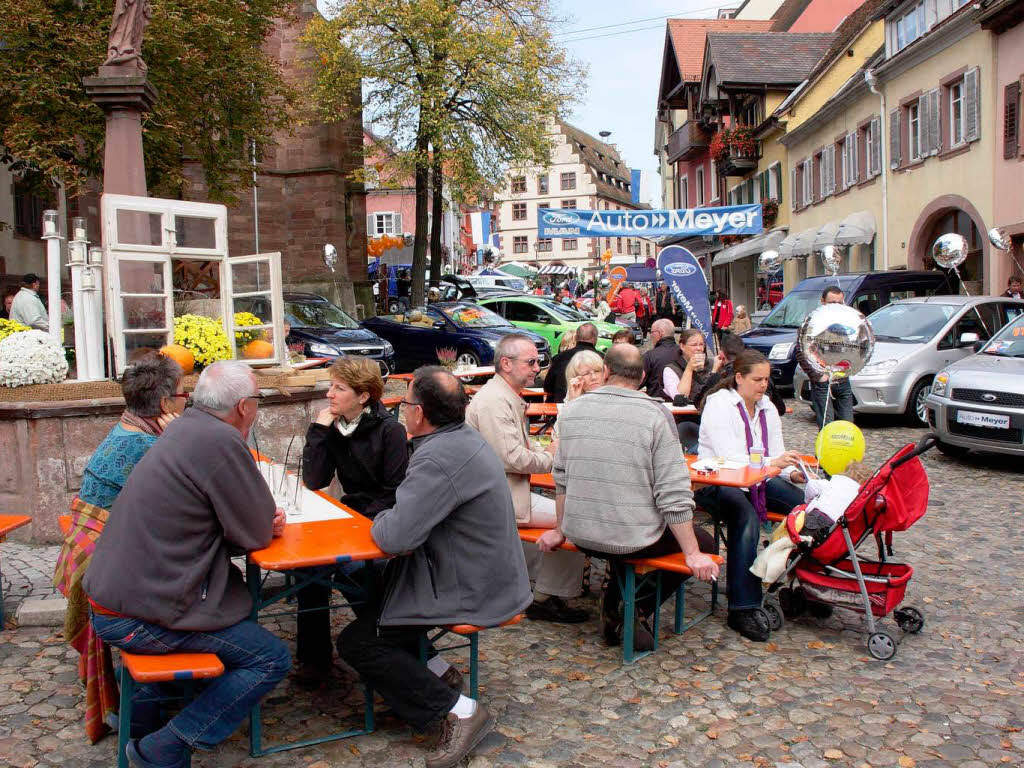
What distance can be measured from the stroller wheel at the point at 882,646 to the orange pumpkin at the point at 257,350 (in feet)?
21.3

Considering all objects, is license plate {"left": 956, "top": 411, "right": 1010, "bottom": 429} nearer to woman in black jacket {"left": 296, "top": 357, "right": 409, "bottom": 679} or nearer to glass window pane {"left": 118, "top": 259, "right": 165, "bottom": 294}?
woman in black jacket {"left": 296, "top": 357, "right": 409, "bottom": 679}

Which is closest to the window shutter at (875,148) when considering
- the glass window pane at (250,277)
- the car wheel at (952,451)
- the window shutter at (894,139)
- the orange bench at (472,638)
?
the window shutter at (894,139)

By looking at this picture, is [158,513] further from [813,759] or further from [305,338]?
[305,338]

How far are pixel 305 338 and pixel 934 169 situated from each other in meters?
13.9

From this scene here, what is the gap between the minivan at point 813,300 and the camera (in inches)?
582

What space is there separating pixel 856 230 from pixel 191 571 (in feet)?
76.6

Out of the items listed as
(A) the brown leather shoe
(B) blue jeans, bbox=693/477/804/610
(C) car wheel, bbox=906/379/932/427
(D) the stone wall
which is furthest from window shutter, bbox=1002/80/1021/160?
(A) the brown leather shoe

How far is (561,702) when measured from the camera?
4.46 meters

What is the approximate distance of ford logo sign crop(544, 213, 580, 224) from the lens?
2042 cm

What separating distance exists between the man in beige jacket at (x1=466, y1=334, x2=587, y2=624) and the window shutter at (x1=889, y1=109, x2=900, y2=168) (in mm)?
20233

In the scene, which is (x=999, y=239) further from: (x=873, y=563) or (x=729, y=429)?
(x=873, y=563)

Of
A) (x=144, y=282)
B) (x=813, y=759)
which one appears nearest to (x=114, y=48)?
(x=144, y=282)

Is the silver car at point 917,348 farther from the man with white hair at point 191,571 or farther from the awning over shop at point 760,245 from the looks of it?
the awning over shop at point 760,245

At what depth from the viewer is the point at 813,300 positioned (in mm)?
16000
